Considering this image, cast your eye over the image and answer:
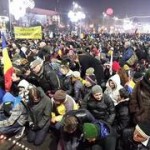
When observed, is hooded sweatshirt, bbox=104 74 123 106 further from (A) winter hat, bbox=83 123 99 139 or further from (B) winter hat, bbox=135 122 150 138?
(B) winter hat, bbox=135 122 150 138

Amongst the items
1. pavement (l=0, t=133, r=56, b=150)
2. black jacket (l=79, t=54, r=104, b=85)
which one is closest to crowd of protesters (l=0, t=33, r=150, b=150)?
pavement (l=0, t=133, r=56, b=150)

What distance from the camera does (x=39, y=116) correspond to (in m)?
7.64

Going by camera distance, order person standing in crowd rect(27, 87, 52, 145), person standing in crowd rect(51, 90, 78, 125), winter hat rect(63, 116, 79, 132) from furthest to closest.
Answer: person standing in crowd rect(27, 87, 52, 145) < person standing in crowd rect(51, 90, 78, 125) < winter hat rect(63, 116, 79, 132)

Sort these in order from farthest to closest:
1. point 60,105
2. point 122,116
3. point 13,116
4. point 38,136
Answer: point 13,116, point 38,136, point 60,105, point 122,116

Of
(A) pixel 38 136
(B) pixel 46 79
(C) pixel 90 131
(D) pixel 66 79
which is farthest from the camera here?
(D) pixel 66 79

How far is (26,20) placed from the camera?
6381cm

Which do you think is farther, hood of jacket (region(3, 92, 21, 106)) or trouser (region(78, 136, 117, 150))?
hood of jacket (region(3, 92, 21, 106))

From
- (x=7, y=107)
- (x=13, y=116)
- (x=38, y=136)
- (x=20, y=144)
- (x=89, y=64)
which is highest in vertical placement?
(x=89, y=64)

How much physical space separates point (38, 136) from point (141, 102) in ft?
8.12

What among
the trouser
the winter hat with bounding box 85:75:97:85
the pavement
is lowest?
the pavement

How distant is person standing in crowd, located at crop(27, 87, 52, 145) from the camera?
756 centimetres

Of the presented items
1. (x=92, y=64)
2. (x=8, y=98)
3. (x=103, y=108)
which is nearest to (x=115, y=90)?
(x=103, y=108)

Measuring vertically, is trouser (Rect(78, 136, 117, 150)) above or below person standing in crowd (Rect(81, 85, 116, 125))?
below

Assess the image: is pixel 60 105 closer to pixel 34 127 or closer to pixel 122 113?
pixel 34 127
